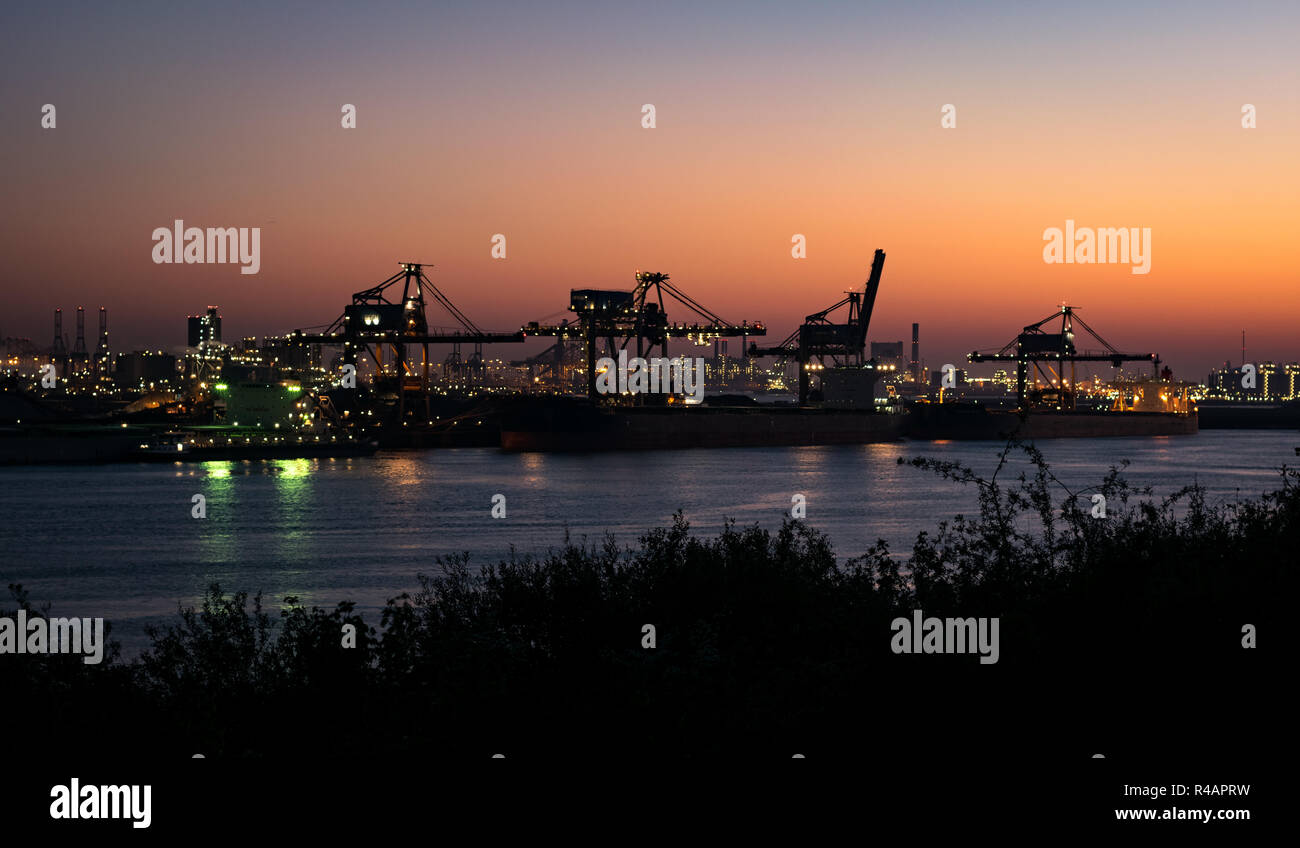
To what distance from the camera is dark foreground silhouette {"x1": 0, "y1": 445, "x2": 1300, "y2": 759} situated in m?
7.20

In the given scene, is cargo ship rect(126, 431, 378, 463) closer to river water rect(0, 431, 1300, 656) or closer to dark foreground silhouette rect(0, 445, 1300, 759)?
river water rect(0, 431, 1300, 656)

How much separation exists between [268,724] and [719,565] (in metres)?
4.47

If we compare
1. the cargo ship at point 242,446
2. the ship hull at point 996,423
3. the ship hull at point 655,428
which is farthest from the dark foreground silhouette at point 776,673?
the ship hull at point 996,423

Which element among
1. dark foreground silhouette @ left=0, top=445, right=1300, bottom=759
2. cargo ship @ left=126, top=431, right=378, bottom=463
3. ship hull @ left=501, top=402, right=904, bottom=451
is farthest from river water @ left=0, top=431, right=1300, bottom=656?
ship hull @ left=501, top=402, right=904, bottom=451

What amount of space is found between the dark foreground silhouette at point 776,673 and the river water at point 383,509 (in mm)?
5459

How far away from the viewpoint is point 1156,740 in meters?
6.70

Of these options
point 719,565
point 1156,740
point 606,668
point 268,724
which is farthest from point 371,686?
point 1156,740

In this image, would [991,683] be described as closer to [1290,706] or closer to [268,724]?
[1290,706]

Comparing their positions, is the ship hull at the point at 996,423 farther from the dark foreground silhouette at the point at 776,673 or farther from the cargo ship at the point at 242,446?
the dark foreground silhouette at the point at 776,673

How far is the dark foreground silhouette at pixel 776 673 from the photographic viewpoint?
283 inches

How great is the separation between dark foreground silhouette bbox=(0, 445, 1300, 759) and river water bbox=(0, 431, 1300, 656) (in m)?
5.46

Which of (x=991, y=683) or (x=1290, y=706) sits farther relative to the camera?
(x=991, y=683)

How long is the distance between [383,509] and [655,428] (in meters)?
51.8

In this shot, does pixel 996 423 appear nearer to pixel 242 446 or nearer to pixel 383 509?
pixel 242 446
